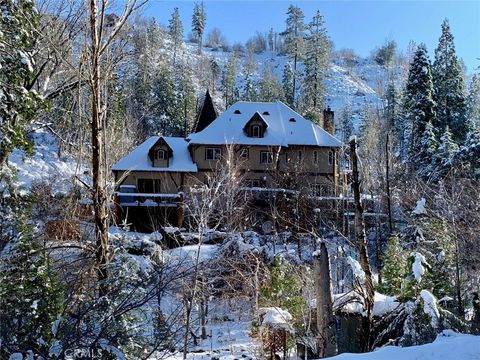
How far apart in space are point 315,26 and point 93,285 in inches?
2579

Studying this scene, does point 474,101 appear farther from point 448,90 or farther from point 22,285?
point 22,285

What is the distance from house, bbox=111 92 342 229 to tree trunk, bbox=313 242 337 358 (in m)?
18.5

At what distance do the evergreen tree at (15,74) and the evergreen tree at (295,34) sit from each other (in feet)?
200

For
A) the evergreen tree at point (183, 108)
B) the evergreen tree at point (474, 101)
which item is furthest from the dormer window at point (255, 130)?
the evergreen tree at point (474, 101)

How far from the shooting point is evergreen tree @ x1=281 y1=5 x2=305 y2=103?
65.6 meters

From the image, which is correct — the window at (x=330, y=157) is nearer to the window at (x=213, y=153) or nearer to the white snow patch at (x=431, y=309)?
the window at (x=213, y=153)

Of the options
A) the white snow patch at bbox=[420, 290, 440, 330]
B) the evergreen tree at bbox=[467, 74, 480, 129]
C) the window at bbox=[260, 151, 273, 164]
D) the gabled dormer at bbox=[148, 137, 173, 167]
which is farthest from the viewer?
the evergreen tree at bbox=[467, 74, 480, 129]

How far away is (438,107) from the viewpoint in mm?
35000

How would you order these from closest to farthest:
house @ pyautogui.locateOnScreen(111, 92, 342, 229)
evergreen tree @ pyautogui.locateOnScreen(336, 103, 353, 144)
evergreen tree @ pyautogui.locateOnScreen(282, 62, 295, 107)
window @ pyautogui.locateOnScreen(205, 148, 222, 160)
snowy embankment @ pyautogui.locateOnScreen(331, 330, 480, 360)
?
snowy embankment @ pyautogui.locateOnScreen(331, 330, 480, 360)
house @ pyautogui.locateOnScreen(111, 92, 342, 229)
window @ pyautogui.locateOnScreen(205, 148, 222, 160)
evergreen tree @ pyautogui.locateOnScreen(282, 62, 295, 107)
evergreen tree @ pyautogui.locateOnScreen(336, 103, 353, 144)

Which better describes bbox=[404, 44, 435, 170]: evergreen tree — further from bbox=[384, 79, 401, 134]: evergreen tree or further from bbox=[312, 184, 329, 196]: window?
bbox=[384, 79, 401, 134]: evergreen tree

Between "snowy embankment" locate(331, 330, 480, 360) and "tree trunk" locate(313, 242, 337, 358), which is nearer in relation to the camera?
"snowy embankment" locate(331, 330, 480, 360)

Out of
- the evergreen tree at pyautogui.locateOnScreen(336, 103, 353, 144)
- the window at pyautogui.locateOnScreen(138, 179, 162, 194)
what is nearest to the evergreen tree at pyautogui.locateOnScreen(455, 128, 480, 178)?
the window at pyautogui.locateOnScreen(138, 179, 162, 194)

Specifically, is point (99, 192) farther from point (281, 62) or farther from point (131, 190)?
point (281, 62)

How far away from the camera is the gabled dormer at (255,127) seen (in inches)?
1192
